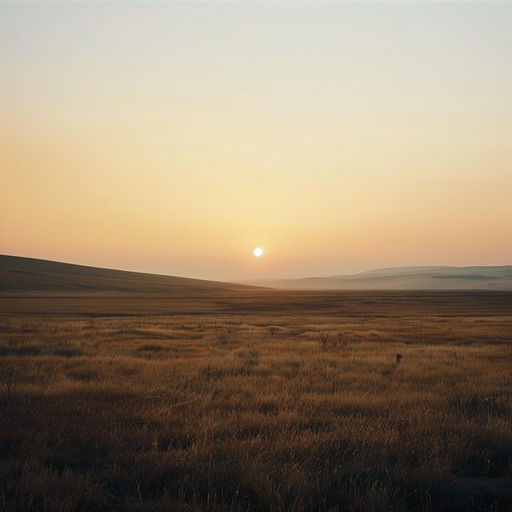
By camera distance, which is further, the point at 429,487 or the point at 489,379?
the point at 489,379

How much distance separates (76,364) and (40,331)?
45.0 feet

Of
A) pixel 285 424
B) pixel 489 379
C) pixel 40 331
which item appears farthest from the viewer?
pixel 40 331

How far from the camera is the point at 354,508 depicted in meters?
5.05

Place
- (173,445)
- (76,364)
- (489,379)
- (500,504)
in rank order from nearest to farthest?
1. (500,504)
2. (173,445)
3. (489,379)
4. (76,364)

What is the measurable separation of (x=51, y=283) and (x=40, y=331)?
9797cm

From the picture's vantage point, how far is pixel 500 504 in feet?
17.8

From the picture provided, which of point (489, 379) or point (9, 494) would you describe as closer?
point (9, 494)

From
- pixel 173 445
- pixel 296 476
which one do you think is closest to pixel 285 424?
pixel 173 445

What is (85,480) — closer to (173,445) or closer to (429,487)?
(173,445)

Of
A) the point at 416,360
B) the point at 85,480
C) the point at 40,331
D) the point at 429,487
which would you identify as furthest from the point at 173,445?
the point at 40,331

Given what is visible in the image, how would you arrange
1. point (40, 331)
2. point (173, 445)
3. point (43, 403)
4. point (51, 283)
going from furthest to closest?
1. point (51, 283)
2. point (40, 331)
3. point (43, 403)
4. point (173, 445)

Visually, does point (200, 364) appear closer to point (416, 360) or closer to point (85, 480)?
point (416, 360)

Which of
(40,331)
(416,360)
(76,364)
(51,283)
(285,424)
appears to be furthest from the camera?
(51,283)

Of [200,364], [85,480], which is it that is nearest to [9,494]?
[85,480]
